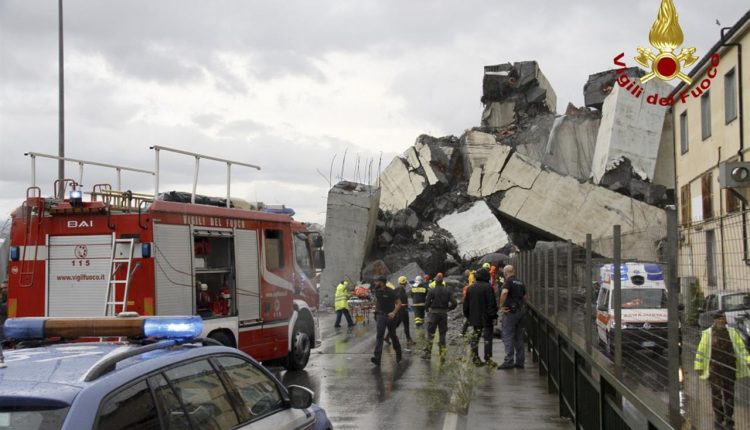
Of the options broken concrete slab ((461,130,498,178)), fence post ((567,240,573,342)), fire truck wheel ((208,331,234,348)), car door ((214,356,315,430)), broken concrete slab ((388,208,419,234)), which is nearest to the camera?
car door ((214,356,315,430))

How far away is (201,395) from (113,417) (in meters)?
0.76

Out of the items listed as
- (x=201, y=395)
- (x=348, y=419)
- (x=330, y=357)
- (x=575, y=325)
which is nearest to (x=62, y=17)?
(x=330, y=357)

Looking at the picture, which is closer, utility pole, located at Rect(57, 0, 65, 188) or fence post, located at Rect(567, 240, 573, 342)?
fence post, located at Rect(567, 240, 573, 342)

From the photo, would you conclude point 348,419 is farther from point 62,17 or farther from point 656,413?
point 62,17

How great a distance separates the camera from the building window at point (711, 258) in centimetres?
359

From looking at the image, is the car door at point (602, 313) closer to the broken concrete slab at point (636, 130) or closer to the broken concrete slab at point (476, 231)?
the broken concrete slab at point (636, 130)

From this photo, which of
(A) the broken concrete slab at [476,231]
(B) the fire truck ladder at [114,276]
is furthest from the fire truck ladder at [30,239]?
(A) the broken concrete slab at [476,231]

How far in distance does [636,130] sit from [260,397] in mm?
25939

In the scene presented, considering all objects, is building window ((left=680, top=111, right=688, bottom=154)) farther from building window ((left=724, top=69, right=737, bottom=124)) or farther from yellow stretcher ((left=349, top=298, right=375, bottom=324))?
yellow stretcher ((left=349, top=298, right=375, bottom=324))

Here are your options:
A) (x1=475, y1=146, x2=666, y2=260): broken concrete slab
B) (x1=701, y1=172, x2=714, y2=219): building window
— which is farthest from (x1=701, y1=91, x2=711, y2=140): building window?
(x1=475, y1=146, x2=666, y2=260): broken concrete slab

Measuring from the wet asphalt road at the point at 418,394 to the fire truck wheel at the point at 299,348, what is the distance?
161mm

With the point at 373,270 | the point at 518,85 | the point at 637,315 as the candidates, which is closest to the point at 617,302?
the point at 637,315

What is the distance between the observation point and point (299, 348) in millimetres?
13844

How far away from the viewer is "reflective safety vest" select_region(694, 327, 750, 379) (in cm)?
320
